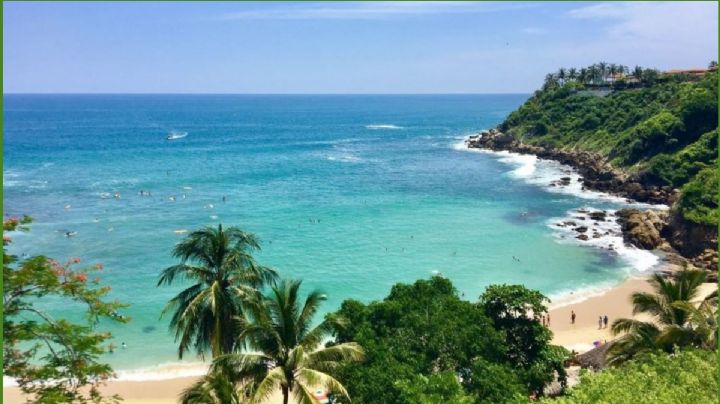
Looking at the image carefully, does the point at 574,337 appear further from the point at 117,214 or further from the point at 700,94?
the point at 700,94

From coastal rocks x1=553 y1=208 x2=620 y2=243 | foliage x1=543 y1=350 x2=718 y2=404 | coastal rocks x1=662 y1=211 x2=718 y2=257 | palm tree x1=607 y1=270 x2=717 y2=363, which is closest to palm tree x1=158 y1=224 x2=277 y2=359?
foliage x1=543 y1=350 x2=718 y2=404

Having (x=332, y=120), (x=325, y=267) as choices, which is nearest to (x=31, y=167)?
(x=325, y=267)

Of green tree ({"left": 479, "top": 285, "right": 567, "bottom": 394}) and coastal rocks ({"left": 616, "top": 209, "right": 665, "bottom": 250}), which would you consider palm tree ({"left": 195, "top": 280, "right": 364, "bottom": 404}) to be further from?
coastal rocks ({"left": 616, "top": 209, "right": 665, "bottom": 250})

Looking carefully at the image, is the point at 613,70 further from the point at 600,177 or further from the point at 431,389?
the point at 431,389

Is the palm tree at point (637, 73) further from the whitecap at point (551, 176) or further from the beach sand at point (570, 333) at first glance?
the beach sand at point (570, 333)

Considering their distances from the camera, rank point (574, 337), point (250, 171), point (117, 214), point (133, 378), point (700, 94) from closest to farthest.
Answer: point (133, 378) → point (574, 337) → point (117, 214) → point (700, 94) → point (250, 171)

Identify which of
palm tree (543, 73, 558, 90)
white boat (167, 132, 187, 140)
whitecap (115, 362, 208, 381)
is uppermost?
palm tree (543, 73, 558, 90)
